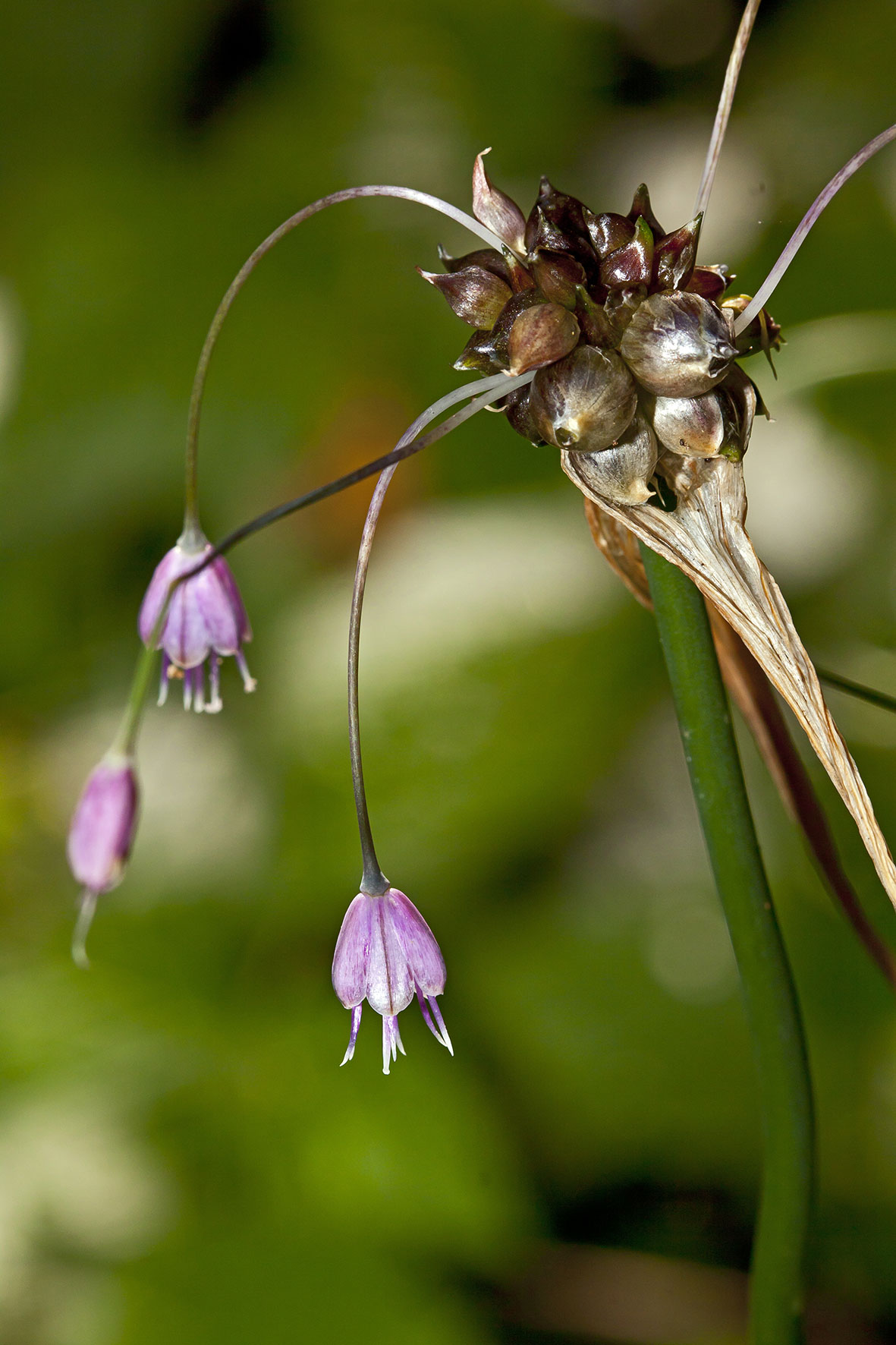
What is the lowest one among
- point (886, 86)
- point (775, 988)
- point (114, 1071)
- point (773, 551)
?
point (775, 988)

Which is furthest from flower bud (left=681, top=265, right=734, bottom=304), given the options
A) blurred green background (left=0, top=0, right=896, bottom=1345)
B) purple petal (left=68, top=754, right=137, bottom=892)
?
blurred green background (left=0, top=0, right=896, bottom=1345)

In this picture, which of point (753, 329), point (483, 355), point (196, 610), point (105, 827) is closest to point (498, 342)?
point (483, 355)

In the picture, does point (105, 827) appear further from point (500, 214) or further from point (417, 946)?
point (500, 214)

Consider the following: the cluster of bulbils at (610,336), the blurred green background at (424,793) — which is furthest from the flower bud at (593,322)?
the blurred green background at (424,793)

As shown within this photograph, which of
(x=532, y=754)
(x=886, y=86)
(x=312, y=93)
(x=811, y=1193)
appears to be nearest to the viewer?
(x=811, y=1193)

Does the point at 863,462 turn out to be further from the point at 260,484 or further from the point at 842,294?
the point at 260,484

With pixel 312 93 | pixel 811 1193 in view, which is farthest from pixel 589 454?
pixel 312 93
